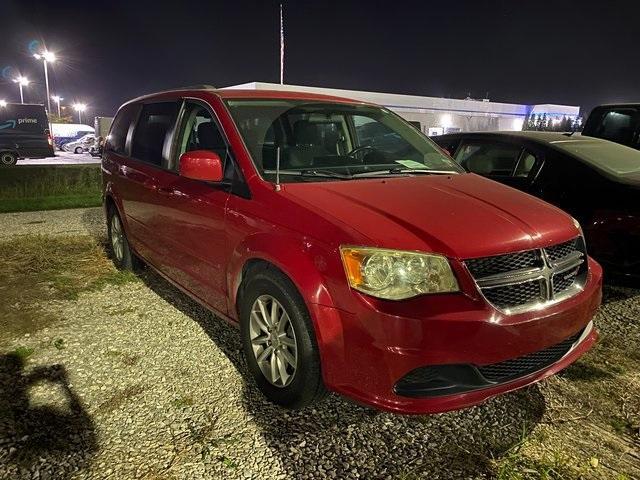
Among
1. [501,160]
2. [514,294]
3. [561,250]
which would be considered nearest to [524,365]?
[514,294]

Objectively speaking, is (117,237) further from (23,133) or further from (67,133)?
(67,133)

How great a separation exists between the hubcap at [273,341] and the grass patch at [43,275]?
6.74 ft

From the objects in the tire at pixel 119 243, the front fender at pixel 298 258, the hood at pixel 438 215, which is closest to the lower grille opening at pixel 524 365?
the hood at pixel 438 215

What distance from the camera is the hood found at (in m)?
2.09

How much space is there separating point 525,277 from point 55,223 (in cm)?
763

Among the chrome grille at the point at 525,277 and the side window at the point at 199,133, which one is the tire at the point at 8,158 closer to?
the side window at the point at 199,133

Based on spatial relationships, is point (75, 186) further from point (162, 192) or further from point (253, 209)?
point (253, 209)

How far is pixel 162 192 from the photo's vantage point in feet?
11.6

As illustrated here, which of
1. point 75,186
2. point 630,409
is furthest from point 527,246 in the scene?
point 75,186

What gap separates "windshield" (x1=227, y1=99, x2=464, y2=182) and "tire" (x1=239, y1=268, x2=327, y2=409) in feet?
2.11

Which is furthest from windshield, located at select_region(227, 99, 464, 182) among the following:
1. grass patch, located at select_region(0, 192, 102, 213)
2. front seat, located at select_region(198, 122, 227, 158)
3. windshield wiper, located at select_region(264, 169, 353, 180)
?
grass patch, located at select_region(0, 192, 102, 213)

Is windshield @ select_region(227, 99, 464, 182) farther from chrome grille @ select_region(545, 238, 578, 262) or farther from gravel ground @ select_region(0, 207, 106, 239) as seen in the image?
gravel ground @ select_region(0, 207, 106, 239)

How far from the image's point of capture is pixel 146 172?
3881 mm

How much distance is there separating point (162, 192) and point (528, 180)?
328 centimetres
